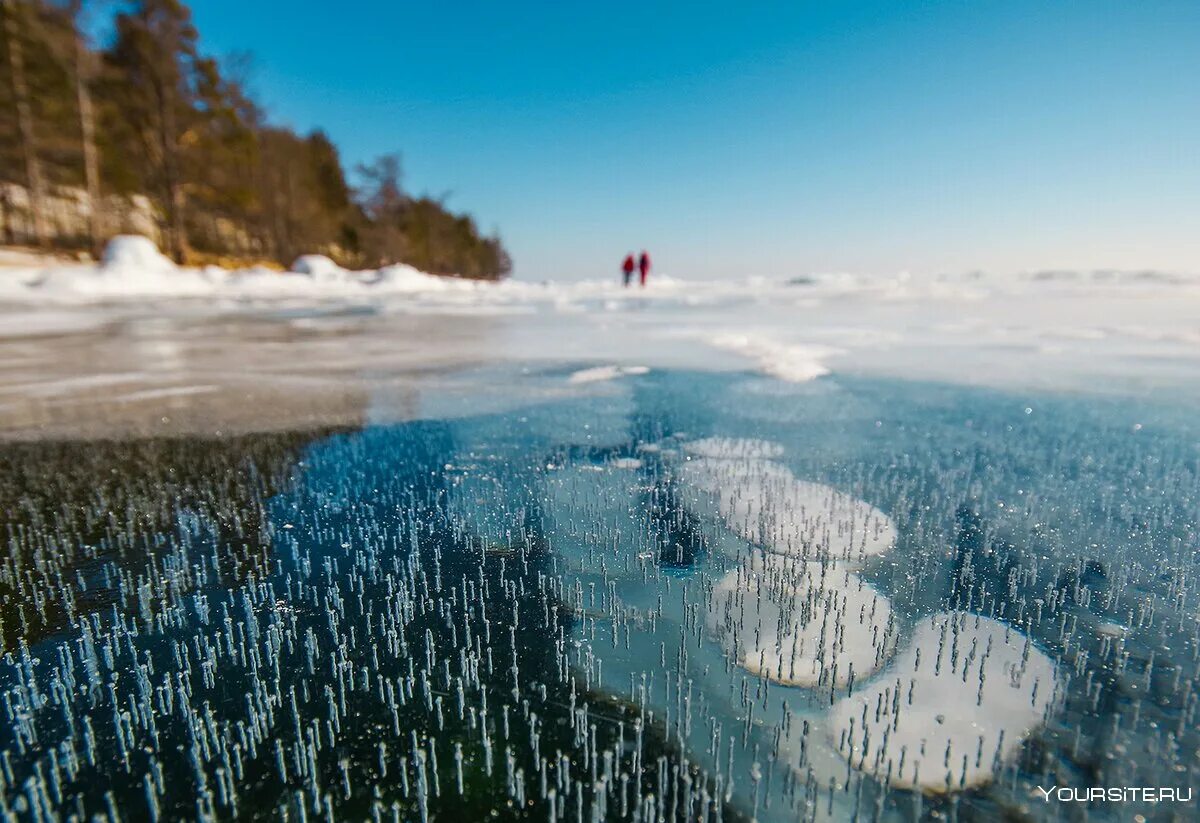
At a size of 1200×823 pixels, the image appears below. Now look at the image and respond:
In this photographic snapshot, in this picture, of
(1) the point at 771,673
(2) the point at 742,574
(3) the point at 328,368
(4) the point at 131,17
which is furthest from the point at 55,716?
(4) the point at 131,17

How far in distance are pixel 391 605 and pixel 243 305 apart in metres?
20.9

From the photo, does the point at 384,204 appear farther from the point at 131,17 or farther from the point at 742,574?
the point at 742,574

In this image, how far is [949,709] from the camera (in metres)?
2.19

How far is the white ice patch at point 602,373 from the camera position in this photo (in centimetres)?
828

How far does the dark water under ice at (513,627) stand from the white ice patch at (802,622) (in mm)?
74

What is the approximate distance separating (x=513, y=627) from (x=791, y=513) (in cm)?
197

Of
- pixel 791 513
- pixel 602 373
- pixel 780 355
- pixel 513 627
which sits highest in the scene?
pixel 780 355

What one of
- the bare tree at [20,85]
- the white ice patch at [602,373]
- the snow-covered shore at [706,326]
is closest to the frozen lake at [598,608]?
the white ice patch at [602,373]

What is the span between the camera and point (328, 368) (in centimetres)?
900

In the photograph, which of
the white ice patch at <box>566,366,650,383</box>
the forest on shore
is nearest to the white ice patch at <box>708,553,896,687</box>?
the white ice patch at <box>566,366,650,383</box>

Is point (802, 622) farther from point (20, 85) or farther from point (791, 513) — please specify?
point (20, 85)

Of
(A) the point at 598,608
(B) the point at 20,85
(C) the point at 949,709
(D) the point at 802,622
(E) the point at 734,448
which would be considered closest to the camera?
(C) the point at 949,709

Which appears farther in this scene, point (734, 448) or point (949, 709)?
point (734, 448)

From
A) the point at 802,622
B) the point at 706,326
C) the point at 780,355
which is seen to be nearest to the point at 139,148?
the point at 706,326
